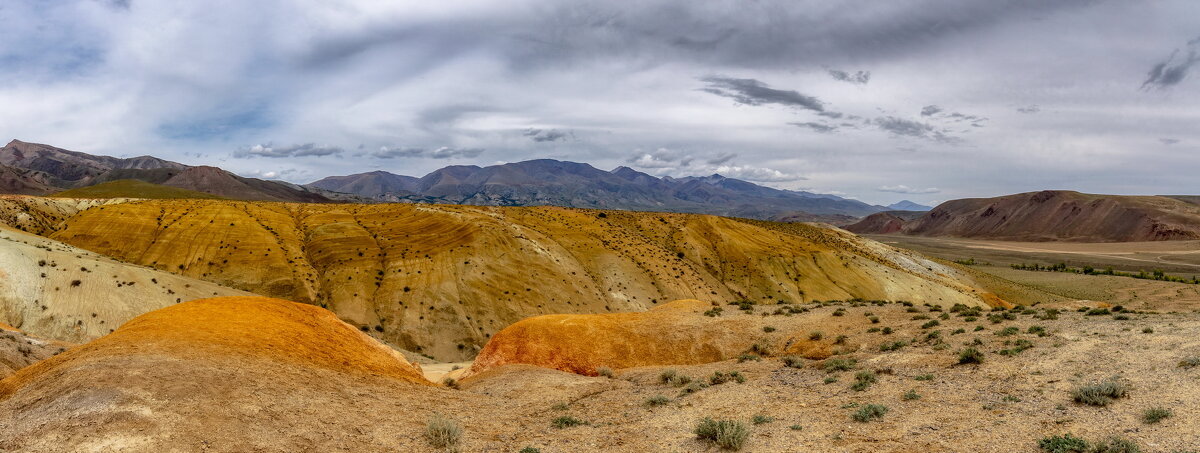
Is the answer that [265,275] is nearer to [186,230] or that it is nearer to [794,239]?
[186,230]

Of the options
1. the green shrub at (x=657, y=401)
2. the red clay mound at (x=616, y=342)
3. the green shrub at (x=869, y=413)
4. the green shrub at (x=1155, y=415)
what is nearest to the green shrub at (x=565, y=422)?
the green shrub at (x=657, y=401)

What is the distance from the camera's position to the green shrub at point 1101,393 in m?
11.4

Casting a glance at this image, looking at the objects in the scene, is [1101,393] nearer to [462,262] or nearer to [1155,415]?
[1155,415]

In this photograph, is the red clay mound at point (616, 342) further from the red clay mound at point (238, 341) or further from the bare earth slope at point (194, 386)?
the bare earth slope at point (194, 386)

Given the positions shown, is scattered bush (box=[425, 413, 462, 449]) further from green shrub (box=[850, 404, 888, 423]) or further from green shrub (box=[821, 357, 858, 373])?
green shrub (box=[821, 357, 858, 373])

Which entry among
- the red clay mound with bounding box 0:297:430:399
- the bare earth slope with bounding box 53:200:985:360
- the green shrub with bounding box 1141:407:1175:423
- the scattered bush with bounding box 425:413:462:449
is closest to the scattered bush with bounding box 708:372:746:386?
the scattered bush with bounding box 425:413:462:449

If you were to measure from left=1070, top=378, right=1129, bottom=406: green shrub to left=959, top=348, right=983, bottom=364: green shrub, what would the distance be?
3.77 meters

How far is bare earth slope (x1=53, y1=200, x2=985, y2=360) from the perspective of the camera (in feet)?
155

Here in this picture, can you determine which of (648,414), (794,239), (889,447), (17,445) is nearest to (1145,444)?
(889,447)

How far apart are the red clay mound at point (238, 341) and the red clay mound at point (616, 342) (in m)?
6.02

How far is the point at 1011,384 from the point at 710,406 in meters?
8.24

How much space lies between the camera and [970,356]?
15.9 m

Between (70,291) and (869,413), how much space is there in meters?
47.3

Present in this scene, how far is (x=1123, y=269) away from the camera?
384ft
